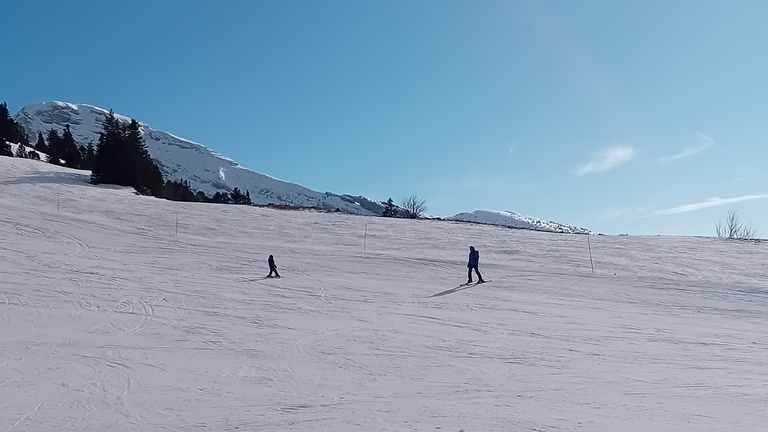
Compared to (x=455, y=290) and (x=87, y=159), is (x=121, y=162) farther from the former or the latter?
(x=87, y=159)

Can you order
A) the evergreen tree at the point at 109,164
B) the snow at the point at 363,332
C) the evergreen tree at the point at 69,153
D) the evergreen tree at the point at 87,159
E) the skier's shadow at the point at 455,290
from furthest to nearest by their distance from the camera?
the evergreen tree at the point at 87,159 < the evergreen tree at the point at 69,153 < the evergreen tree at the point at 109,164 < the skier's shadow at the point at 455,290 < the snow at the point at 363,332

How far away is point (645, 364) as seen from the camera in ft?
36.7

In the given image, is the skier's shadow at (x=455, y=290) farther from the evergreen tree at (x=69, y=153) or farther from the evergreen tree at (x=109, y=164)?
the evergreen tree at (x=69, y=153)

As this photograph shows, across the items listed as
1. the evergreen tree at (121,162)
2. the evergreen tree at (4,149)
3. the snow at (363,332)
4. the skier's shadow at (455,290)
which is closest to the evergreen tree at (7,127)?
the evergreen tree at (4,149)

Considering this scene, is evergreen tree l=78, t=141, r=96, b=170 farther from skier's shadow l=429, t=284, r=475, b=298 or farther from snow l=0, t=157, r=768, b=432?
skier's shadow l=429, t=284, r=475, b=298

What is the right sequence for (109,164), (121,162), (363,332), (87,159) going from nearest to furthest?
1. (363,332)
2. (109,164)
3. (121,162)
4. (87,159)

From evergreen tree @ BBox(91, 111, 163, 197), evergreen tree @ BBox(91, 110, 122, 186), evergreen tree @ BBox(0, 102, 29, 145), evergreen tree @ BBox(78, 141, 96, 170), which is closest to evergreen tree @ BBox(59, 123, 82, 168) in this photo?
evergreen tree @ BBox(78, 141, 96, 170)

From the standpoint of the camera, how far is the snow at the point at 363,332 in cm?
804

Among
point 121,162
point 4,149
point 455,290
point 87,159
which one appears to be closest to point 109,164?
point 121,162

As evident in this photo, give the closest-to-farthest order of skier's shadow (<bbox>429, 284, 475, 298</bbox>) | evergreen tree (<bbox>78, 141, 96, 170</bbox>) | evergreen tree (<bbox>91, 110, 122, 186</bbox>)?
1. skier's shadow (<bbox>429, 284, 475, 298</bbox>)
2. evergreen tree (<bbox>91, 110, 122, 186</bbox>)
3. evergreen tree (<bbox>78, 141, 96, 170</bbox>)

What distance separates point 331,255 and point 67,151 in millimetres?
70752

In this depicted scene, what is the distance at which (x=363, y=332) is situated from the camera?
13.7 metres

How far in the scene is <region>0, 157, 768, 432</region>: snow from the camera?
26.4 feet

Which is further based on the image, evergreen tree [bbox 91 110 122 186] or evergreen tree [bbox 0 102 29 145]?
evergreen tree [bbox 0 102 29 145]
